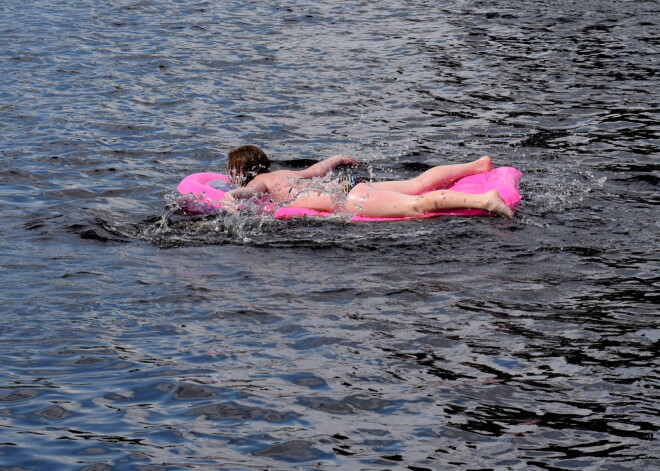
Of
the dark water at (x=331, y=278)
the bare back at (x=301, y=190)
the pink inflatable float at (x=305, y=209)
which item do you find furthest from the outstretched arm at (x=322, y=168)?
the pink inflatable float at (x=305, y=209)

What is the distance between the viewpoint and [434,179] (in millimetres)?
9828

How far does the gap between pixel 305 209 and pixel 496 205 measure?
1.90 meters

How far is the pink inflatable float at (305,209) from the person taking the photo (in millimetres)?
9438

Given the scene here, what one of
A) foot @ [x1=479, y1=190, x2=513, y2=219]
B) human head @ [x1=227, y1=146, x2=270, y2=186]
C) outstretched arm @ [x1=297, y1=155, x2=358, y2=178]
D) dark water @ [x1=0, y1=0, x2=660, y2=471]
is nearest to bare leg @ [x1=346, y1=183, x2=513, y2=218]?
foot @ [x1=479, y1=190, x2=513, y2=219]

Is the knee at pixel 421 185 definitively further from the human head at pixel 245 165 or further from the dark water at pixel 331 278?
the human head at pixel 245 165

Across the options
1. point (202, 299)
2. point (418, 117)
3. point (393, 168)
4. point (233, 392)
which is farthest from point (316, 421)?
point (418, 117)

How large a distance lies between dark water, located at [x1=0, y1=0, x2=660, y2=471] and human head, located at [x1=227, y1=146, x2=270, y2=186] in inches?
25.1

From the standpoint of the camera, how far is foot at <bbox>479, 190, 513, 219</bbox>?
29.7 ft

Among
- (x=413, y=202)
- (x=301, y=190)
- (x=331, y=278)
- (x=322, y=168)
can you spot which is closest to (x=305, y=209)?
(x=301, y=190)

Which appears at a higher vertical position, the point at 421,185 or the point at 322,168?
the point at 322,168

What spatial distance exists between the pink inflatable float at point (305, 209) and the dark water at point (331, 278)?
18cm

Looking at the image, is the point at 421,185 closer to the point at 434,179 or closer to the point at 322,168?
the point at 434,179

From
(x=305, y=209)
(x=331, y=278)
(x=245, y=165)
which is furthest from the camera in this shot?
(x=245, y=165)

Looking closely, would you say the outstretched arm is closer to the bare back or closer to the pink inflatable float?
the bare back
